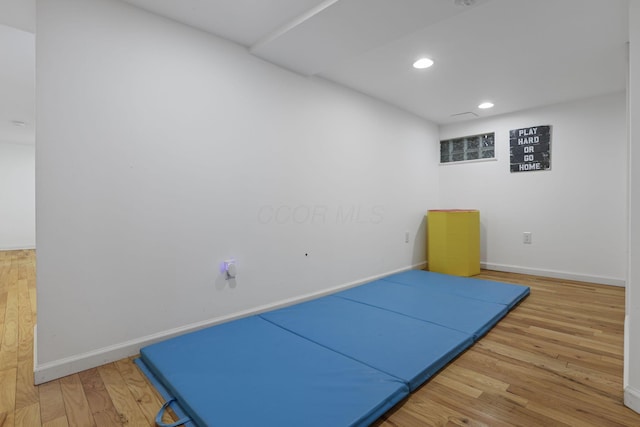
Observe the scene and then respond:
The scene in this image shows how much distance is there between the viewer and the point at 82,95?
176 centimetres

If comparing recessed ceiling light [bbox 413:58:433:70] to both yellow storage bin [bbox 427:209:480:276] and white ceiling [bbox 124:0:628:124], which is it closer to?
white ceiling [bbox 124:0:628:124]

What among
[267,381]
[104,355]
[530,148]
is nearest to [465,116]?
[530,148]

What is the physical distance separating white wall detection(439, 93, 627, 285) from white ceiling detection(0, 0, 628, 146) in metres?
0.42

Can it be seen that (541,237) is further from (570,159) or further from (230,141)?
(230,141)

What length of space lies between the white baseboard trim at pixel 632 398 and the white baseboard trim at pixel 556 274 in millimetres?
2848

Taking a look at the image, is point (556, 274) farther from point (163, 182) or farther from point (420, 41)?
point (163, 182)

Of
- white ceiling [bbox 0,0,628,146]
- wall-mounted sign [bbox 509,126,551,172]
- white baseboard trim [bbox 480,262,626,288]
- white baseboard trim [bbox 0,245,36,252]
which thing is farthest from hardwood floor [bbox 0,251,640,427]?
white baseboard trim [bbox 0,245,36,252]

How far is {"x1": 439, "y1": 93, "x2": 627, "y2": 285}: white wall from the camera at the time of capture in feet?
11.5

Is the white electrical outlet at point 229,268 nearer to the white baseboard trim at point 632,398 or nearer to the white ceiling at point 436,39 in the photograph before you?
the white ceiling at point 436,39

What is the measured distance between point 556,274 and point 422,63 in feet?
10.4

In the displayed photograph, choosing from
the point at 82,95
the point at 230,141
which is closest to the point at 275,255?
the point at 230,141

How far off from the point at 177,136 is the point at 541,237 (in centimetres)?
438

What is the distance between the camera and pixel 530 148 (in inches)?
159

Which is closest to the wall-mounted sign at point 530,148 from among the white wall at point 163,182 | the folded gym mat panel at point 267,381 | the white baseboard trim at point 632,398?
the white wall at point 163,182
